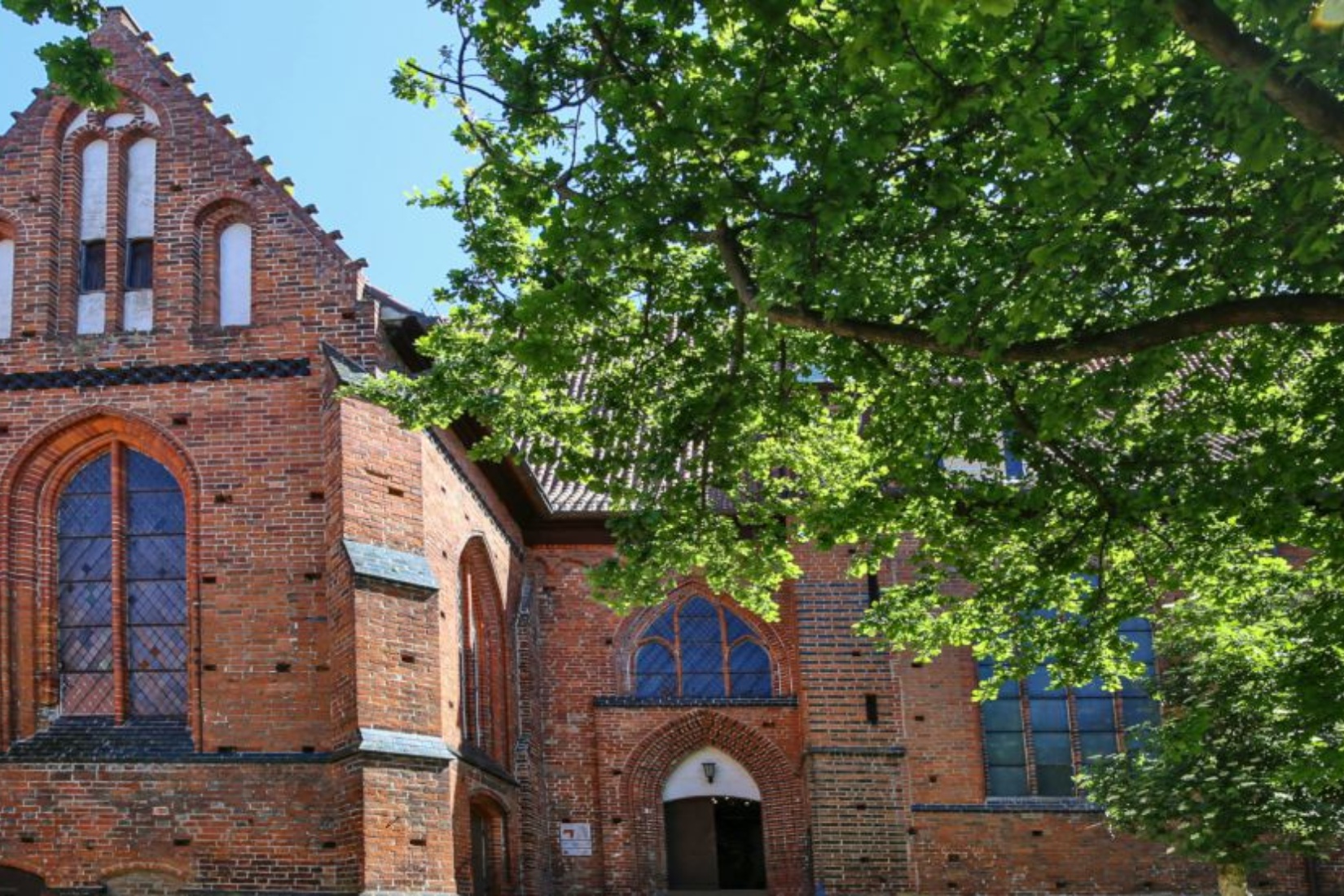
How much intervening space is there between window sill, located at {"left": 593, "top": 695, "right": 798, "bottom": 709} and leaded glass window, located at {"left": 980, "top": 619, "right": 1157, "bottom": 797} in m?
2.82

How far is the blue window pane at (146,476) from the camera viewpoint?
1709cm

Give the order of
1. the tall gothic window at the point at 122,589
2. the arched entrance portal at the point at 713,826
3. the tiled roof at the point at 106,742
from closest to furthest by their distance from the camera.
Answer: the tiled roof at the point at 106,742 < the tall gothic window at the point at 122,589 < the arched entrance portal at the point at 713,826

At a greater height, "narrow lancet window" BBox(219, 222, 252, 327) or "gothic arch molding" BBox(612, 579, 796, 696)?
"narrow lancet window" BBox(219, 222, 252, 327)

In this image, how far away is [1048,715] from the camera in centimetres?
2308

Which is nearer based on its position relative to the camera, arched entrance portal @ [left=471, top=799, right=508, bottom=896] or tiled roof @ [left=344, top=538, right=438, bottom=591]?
tiled roof @ [left=344, top=538, right=438, bottom=591]

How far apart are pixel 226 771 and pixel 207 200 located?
5967 mm

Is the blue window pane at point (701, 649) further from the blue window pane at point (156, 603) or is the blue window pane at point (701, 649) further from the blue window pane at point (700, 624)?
the blue window pane at point (156, 603)

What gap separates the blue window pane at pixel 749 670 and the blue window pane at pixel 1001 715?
3.02 m

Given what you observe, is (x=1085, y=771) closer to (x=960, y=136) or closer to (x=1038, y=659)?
(x=1038, y=659)

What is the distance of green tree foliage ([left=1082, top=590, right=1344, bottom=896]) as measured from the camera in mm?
15609

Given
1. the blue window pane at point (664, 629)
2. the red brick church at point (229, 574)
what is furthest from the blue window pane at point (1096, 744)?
the blue window pane at point (664, 629)

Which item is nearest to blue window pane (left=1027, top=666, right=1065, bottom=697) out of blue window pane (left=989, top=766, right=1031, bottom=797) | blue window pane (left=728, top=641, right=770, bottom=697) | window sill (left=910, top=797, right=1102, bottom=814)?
blue window pane (left=989, top=766, right=1031, bottom=797)

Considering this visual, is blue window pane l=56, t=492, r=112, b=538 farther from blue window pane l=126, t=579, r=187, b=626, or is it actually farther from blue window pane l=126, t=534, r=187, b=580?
blue window pane l=126, t=579, r=187, b=626

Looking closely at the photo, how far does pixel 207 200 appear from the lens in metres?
17.5
